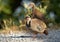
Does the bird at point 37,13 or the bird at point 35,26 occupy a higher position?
the bird at point 37,13

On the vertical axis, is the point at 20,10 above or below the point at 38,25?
above

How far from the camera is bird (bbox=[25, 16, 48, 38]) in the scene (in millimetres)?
871

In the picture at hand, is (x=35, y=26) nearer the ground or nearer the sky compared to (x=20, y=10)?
nearer the ground

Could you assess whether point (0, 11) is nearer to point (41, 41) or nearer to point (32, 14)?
point (32, 14)

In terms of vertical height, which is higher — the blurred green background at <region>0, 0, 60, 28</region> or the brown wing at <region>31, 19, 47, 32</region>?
the blurred green background at <region>0, 0, 60, 28</region>

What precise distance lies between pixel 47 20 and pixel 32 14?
0.47 ft

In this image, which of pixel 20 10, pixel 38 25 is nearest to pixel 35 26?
pixel 38 25

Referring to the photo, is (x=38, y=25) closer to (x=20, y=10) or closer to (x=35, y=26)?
(x=35, y=26)

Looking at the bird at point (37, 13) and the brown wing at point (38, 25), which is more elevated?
the bird at point (37, 13)

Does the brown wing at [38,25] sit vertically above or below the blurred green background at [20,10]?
below

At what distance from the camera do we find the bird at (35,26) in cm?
87

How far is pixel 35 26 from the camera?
87cm

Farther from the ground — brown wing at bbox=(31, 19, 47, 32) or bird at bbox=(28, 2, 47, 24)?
bird at bbox=(28, 2, 47, 24)

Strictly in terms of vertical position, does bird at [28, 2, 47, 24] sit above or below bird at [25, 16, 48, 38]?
above
